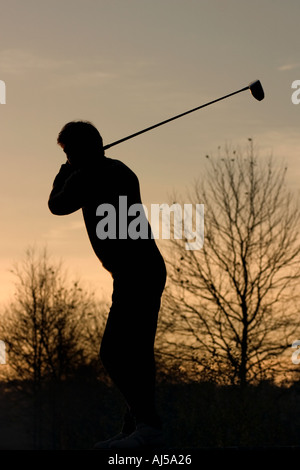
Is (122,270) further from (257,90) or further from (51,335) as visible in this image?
(51,335)

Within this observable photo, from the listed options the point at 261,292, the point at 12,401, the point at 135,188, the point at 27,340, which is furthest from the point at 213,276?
the point at 135,188

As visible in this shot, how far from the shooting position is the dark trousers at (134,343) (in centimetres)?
575

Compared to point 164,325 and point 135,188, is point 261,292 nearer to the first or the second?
point 164,325

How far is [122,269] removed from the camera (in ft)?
19.2

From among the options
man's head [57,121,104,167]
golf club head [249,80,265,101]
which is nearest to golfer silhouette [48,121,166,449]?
man's head [57,121,104,167]

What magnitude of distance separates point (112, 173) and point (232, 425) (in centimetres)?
2134

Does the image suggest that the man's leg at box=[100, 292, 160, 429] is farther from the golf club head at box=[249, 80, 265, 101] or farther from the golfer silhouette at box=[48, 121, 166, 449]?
the golf club head at box=[249, 80, 265, 101]

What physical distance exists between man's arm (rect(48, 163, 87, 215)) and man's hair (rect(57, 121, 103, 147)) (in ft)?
0.70

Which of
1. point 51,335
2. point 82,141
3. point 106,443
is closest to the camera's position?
point 106,443

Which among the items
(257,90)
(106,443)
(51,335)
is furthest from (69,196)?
(51,335)

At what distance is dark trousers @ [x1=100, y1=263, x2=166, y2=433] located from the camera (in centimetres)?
575

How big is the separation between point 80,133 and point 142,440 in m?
2.03

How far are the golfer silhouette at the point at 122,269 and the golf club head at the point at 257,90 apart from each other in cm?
241

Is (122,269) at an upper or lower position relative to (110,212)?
lower
